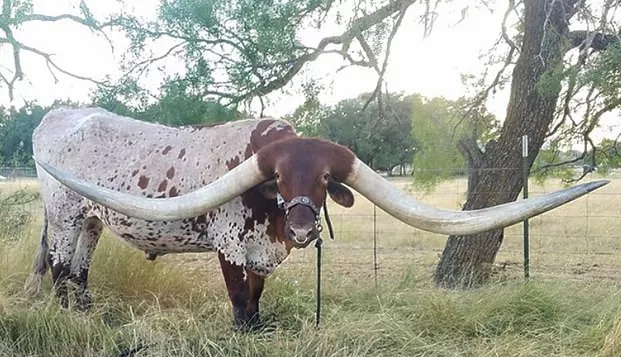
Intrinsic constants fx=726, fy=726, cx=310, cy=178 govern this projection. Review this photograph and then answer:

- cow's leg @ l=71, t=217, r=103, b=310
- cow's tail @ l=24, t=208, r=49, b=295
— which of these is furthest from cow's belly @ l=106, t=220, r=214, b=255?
cow's tail @ l=24, t=208, r=49, b=295

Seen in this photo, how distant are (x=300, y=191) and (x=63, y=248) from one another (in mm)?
2241

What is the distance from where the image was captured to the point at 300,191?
12.5 feet

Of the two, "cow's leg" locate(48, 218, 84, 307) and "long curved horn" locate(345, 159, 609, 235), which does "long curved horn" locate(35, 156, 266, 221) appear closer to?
"long curved horn" locate(345, 159, 609, 235)

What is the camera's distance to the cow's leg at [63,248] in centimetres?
516

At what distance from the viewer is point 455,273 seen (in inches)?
268

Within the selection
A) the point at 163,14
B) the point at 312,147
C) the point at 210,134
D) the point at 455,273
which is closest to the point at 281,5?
the point at 163,14

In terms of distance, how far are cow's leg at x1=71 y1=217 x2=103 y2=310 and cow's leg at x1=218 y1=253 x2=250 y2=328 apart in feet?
3.99

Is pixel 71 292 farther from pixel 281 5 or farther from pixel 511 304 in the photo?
pixel 511 304

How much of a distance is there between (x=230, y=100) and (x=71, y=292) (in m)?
2.16

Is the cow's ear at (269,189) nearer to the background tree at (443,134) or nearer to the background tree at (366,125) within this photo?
the background tree at (366,125)

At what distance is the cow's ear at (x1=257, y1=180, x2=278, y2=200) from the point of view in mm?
4184

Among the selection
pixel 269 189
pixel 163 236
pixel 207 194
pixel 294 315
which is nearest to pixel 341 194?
pixel 269 189

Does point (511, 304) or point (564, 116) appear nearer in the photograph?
point (511, 304)

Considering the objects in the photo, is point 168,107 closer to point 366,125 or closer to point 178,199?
point 178,199
